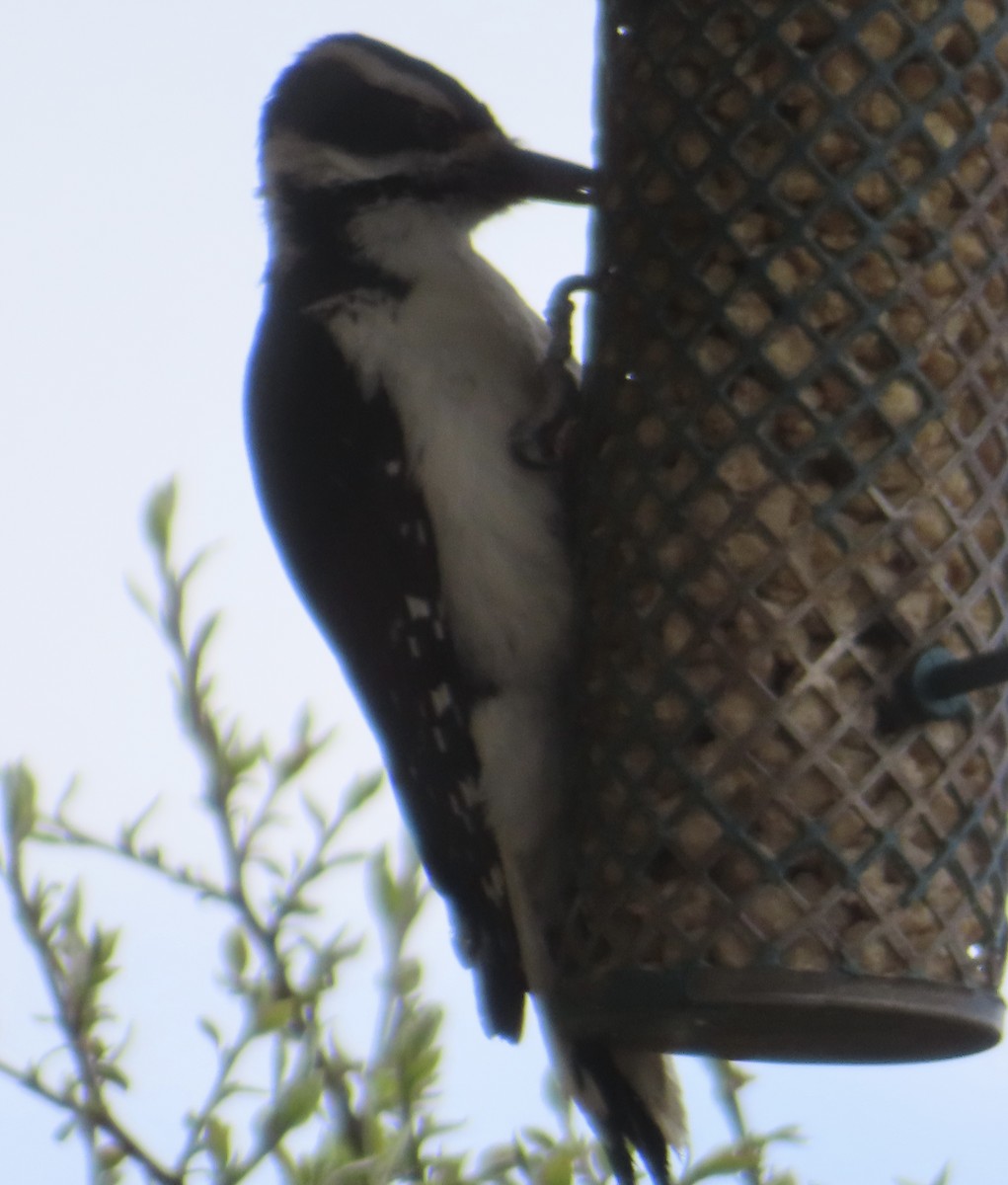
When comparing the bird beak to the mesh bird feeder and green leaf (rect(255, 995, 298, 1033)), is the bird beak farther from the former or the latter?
green leaf (rect(255, 995, 298, 1033))

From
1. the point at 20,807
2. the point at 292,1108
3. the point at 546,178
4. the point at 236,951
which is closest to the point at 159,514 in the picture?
the point at 20,807

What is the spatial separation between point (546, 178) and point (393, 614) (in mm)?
687

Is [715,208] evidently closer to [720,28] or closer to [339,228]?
[720,28]

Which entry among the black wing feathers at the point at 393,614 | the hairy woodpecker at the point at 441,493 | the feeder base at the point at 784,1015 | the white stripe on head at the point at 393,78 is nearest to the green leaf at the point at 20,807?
the feeder base at the point at 784,1015

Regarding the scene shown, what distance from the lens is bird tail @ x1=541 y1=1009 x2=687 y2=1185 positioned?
2523 millimetres

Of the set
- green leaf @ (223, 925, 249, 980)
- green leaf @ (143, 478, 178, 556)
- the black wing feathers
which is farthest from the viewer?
the black wing feathers

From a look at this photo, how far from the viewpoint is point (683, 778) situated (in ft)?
6.93

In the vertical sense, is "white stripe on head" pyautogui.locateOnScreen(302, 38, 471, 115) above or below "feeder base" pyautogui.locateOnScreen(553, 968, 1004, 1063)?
above

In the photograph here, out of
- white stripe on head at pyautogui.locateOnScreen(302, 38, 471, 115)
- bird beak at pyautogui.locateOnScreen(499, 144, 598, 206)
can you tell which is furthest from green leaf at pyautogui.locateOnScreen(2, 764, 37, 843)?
white stripe on head at pyautogui.locateOnScreen(302, 38, 471, 115)

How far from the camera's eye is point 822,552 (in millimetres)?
2055

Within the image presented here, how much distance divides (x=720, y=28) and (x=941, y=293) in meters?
0.41

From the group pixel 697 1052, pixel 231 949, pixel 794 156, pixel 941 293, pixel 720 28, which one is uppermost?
pixel 720 28

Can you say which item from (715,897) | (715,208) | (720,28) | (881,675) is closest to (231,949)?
(715,897)

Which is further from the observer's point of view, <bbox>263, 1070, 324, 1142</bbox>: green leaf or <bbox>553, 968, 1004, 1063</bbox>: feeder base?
<bbox>553, 968, 1004, 1063</bbox>: feeder base
